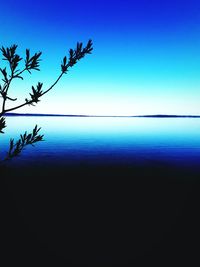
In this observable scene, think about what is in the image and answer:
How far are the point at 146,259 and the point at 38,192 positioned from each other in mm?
9516

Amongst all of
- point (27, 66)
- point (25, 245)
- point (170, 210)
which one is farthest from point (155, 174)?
point (27, 66)

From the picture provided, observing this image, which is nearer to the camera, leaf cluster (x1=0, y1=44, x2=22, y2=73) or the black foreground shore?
leaf cluster (x1=0, y1=44, x2=22, y2=73)

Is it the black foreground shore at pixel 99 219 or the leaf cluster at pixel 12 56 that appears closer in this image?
the leaf cluster at pixel 12 56

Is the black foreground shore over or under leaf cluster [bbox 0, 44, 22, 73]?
under

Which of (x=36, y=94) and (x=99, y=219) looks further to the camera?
(x=99, y=219)

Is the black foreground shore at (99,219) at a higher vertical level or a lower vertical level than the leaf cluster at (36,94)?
lower

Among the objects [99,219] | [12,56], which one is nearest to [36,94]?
[12,56]

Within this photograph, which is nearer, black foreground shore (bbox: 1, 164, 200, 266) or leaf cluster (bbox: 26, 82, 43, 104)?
leaf cluster (bbox: 26, 82, 43, 104)

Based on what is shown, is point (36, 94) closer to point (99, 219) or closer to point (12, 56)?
point (12, 56)

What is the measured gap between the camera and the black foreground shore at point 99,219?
29.0 feet

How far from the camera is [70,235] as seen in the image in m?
10.2

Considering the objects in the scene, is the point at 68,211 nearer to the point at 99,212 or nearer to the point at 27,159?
the point at 99,212

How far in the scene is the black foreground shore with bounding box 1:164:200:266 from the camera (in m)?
8.83

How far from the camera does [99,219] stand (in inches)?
469
